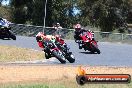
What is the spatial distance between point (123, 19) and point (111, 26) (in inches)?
106

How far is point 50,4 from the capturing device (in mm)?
62250

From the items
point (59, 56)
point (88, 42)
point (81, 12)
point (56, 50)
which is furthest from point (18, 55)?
point (81, 12)

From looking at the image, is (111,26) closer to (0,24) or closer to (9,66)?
(0,24)

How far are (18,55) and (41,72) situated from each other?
768 cm

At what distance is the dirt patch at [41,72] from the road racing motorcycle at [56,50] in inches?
92.0

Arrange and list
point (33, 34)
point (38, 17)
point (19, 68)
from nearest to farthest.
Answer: point (19, 68), point (33, 34), point (38, 17)

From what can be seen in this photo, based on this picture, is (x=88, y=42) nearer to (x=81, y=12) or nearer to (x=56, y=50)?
(x=56, y=50)

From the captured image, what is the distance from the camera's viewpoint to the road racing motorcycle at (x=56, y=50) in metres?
23.9

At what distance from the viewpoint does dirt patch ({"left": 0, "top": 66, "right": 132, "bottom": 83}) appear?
18.3 meters

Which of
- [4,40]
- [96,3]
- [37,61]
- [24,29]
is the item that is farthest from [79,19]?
[37,61]

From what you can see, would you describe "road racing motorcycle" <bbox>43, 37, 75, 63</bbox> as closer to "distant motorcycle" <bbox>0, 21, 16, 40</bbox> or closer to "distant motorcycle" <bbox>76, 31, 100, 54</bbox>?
"distant motorcycle" <bbox>76, 31, 100, 54</bbox>

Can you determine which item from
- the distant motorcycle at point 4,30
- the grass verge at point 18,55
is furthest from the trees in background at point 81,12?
the grass verge at point 18,55

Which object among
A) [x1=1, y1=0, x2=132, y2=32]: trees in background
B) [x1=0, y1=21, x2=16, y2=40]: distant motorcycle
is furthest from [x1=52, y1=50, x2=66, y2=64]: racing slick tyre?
[x1=1, y1=0, x2=132, y2=32]: trees in background

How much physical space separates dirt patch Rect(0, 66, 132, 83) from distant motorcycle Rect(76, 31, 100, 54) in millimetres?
8009
